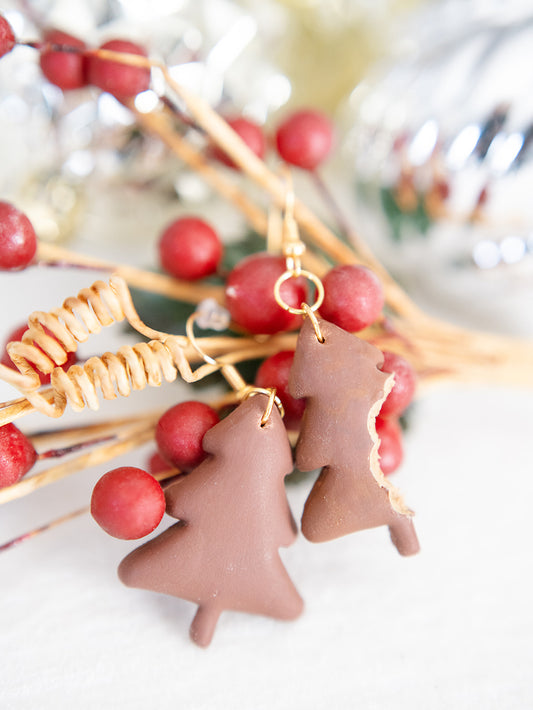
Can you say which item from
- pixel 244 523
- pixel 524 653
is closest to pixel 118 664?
pixel 244 523

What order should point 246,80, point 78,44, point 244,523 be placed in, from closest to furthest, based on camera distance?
point 244,523
point 78,44
point 246,80

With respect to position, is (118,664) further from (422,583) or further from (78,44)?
(78,44)

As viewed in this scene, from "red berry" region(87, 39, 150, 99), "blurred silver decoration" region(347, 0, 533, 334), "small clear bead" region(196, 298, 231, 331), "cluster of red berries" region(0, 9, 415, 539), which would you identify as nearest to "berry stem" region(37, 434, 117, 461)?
"cluster of red berries" region(0, 9, 415, 539)

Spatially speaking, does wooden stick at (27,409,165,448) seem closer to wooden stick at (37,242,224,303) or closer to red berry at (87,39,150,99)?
wooden stick at (37,242,224,303)

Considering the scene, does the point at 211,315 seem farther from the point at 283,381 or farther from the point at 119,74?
the point at 119,74

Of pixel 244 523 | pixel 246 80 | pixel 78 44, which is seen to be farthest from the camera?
pixel 246 80

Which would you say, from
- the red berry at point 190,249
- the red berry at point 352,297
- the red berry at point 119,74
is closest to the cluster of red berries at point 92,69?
the red berry at point 119,74
